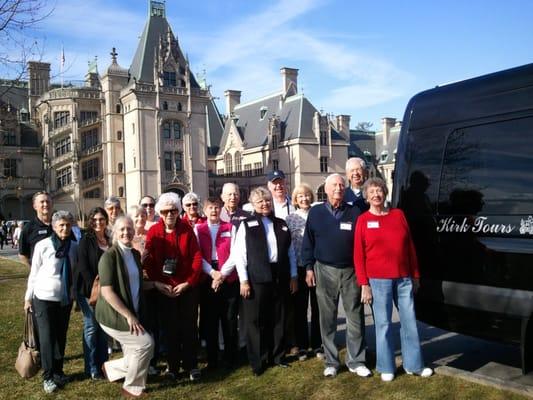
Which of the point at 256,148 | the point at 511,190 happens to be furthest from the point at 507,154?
the point at 256,148

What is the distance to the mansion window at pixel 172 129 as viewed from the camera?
168 ft

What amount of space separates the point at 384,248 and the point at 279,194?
2.05 metres

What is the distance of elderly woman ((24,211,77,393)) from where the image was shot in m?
5.59

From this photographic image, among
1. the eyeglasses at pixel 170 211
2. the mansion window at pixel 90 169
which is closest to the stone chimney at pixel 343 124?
the mansion window at pixel 90 169

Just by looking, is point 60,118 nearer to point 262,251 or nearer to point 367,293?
point 262,251

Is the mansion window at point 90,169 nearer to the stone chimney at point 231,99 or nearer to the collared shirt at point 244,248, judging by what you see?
the stone chimney at point 231,99

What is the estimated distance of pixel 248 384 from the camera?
216 inches

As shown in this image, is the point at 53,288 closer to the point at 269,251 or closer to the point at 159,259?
the point at 159,259

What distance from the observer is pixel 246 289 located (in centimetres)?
576

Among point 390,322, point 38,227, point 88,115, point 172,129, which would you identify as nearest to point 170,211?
point 38,227

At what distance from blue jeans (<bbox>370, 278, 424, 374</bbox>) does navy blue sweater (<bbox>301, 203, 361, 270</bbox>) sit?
46cm

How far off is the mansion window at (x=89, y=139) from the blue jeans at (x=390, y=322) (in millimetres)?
52159

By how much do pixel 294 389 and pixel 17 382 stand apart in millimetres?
3305

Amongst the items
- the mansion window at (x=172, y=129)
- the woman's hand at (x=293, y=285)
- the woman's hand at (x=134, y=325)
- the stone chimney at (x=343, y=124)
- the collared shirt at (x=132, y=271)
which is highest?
the stone chimney at (x=343, y=124)
